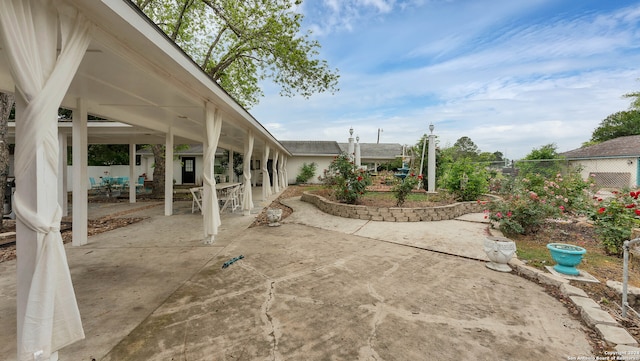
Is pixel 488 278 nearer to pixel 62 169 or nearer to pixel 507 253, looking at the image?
pixel 507 253

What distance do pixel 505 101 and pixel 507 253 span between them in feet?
44.7

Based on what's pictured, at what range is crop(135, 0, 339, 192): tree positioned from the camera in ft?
32.7

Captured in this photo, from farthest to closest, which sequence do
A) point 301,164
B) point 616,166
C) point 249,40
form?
1. point 301,164
2. point 616,166
3. point 249,40

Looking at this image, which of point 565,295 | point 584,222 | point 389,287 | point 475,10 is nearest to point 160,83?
point 389,287

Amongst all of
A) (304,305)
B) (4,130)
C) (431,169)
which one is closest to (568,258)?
(304,305)

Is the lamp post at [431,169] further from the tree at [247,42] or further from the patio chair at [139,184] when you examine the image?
the patio chair at [139,184]

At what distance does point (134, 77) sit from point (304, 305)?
12.0 feet

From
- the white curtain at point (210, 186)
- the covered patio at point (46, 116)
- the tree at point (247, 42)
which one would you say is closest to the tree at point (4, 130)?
the white curtain at point (210, 186)

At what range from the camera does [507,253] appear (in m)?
3.61

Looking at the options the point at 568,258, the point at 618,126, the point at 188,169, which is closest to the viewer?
the point at 568,258

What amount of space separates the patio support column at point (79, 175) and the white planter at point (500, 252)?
274 inches

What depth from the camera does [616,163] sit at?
14859mm

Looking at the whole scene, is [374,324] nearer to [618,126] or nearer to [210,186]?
[210,186]

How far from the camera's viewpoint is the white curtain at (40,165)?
5.39 ft
